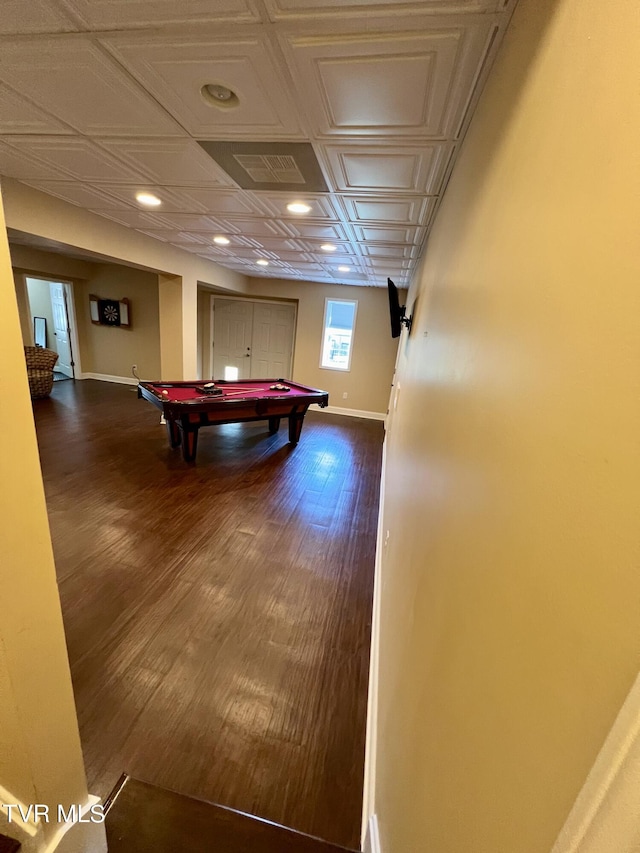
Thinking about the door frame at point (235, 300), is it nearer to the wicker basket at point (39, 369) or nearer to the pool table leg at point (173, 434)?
the wicker basket at point (39, 369)

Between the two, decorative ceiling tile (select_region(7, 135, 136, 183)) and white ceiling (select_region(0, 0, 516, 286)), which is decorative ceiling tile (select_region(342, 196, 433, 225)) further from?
decorative ceiling tile (select_region(7, 135, 136, 183))

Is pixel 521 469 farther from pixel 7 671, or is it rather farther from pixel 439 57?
pixel 439 57

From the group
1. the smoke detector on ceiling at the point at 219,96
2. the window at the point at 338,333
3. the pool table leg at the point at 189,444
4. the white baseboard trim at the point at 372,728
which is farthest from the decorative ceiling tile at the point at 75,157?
the window at the point at 338,333

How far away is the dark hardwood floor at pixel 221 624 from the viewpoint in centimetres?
132

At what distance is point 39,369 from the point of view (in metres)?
5.43

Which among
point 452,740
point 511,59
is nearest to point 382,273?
point 511,59

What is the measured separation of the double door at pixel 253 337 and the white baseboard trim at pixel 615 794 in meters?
6.89

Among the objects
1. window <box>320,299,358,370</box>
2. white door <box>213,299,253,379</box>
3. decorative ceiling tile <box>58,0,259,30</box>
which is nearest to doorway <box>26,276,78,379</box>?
white door <box>213,299,253,379</box>

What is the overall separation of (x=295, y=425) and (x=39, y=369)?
4421mm

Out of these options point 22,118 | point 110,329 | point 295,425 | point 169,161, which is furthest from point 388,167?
point 110,329

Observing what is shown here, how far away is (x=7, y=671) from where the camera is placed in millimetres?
715

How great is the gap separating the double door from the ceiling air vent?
15.6 feet

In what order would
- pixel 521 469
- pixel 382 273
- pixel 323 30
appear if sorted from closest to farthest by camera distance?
pixel 521 469, pixel 323 30, pixel 382 273

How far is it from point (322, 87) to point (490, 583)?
1.66 m
